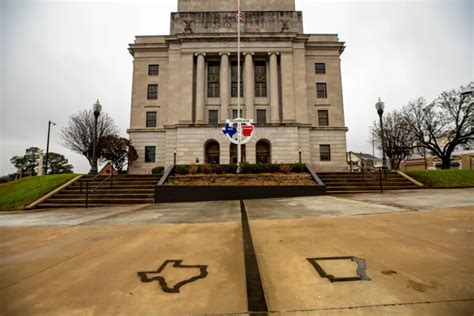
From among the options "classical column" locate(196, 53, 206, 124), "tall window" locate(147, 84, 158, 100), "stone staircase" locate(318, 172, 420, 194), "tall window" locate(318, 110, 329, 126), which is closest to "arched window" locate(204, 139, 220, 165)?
"classical column" locate(196, 53, 206, 124)

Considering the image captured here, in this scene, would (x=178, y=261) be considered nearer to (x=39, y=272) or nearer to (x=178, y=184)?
(x=39, y=272)

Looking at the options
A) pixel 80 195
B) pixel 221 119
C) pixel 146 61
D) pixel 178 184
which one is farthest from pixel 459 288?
pixel 146 61

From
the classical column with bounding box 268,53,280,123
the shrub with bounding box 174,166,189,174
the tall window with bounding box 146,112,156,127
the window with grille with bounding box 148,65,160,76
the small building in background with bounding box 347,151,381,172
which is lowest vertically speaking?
the shrub with bounding box 174,166,189,174

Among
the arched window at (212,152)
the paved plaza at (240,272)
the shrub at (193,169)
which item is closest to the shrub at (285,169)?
the shrub at (193,169)

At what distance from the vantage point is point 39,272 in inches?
103

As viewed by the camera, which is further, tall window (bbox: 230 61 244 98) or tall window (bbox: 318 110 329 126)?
tall window (bbox: 318 110 329 126)

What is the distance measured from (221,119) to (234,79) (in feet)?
20.1

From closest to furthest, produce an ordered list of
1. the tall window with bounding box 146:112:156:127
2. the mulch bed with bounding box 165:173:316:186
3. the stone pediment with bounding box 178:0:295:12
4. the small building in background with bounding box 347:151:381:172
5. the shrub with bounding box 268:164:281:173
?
the mulch bed with bounding box 165:173:316:186 → the shrub with bounding box 268:164:281:173 → the small building in background with bounding box 347:151:381:172 → the tall window with bounding box 146:112:156:127 → the stone pediment with bounding box 178:0:295:12

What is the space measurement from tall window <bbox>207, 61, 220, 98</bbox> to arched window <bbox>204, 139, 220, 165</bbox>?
6.52 metres

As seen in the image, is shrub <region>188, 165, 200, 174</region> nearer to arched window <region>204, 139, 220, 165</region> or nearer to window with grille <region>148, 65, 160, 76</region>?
arched window <region>204, 139, 220, 165</region>

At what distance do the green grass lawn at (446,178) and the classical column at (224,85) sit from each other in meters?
18.6

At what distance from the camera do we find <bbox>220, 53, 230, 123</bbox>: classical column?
25575 mm

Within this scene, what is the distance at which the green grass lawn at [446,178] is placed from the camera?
14.0m

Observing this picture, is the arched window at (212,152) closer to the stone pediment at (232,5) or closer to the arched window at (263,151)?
the arched window at (263,151)
